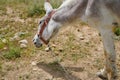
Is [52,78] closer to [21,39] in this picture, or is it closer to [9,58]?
[9,58]

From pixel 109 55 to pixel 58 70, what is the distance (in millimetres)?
897

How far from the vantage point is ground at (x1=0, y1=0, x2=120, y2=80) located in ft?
16.0

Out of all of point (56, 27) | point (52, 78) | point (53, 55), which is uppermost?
point (56, 27)

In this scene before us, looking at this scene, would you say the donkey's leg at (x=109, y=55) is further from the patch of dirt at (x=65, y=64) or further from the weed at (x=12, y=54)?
the weed at (x=12, y=54)

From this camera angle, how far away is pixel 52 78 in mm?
4777

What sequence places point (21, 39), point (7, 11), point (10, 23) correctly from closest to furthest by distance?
1. point (21, 39)
2. point (10, 23)
3. point (7, 11)

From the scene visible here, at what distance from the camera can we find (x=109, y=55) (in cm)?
450

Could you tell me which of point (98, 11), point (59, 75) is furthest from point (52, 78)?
point (98, 11)

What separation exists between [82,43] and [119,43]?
62 centimetres

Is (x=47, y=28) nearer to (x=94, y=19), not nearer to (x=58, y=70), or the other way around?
(x=58, y=70)

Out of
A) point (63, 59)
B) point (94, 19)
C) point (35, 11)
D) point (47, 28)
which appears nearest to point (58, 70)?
point (63, 59)

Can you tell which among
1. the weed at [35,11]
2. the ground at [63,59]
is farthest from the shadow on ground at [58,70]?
the weed at [35,11]

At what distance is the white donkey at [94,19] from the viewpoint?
13.7 ft

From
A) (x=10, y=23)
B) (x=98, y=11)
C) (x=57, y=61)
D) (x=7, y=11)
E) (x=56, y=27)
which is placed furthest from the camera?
(x=7, y=11)
